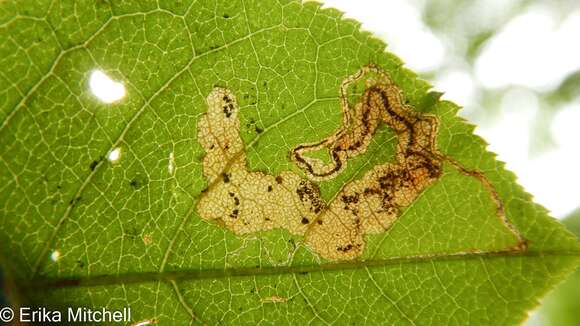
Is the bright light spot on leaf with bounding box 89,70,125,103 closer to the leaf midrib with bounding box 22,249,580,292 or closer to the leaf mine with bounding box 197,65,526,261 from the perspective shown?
the leaf mine with bounding box 197,65,526,261

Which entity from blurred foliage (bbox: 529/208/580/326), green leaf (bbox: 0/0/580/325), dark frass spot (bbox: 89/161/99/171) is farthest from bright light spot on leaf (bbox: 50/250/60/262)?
blurred foliage (bbox: 529/208/580/326)

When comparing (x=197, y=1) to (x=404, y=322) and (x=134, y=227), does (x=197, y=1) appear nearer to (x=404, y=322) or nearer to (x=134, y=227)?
(x=134, y=227)

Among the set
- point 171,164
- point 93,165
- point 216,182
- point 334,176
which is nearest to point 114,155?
point 93,165

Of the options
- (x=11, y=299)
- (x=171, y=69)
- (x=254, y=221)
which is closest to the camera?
(x=11, y=299)

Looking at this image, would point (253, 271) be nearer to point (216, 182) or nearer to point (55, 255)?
point (216, 182)

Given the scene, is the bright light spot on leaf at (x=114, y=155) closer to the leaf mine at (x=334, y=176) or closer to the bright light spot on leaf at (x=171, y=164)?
the bright light spot on leaf at (x=171, y=164)

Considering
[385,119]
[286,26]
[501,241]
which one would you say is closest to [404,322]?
[501,241]
